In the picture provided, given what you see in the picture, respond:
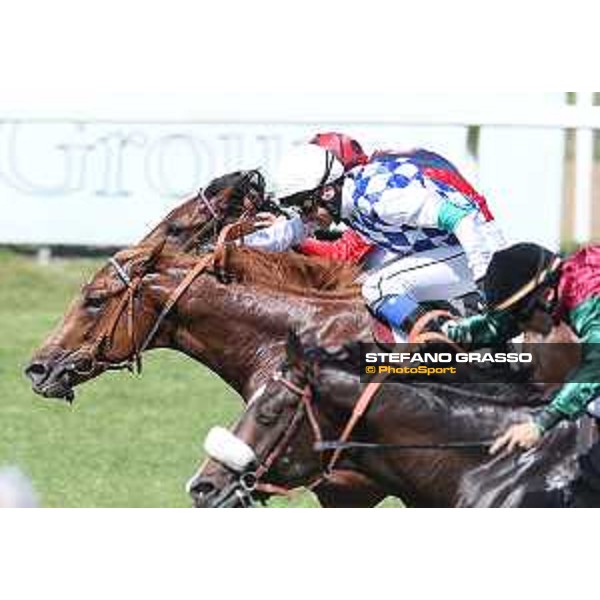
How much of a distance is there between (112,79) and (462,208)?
545cm

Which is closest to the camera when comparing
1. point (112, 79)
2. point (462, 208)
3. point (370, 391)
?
point (370, 391)

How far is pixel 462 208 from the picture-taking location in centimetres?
612

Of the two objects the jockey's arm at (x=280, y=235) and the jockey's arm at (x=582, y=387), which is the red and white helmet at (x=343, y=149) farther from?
the jockey's arm at (x=582, y=387)

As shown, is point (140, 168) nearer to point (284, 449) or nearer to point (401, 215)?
point (401, 215)

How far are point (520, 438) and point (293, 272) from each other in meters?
1.79

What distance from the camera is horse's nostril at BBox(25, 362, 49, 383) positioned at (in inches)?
255

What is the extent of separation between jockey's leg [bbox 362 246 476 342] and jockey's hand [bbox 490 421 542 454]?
1.13 meters

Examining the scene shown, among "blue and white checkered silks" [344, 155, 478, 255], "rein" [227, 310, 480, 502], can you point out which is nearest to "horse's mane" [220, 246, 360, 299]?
"blue and white checkered silks" [344, 155, 478, 255]

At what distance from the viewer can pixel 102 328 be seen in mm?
6387

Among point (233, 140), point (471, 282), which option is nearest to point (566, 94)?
point (233, 140)

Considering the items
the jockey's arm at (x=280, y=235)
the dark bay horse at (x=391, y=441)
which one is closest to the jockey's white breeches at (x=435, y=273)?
the jockey's arm at (x=280, y=235)

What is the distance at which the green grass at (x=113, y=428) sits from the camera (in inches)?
305

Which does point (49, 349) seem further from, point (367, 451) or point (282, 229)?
point (367, 451)
